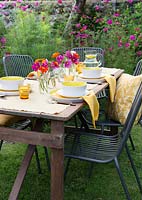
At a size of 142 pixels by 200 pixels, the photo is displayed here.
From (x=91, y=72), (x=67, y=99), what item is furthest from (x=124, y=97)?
(x=67, y=99)

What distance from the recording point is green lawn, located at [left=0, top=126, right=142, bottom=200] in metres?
2.72

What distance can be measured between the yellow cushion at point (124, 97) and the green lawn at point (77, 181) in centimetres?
50

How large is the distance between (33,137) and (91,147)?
0.57 meters

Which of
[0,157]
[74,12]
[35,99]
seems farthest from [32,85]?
[74,12]

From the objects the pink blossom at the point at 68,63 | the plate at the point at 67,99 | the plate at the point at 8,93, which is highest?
the pink blossom at the point at 68,63

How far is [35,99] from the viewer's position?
2.31m

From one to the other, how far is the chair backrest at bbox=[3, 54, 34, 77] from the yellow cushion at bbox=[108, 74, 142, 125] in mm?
1197

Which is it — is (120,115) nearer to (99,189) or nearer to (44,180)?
(99,189)

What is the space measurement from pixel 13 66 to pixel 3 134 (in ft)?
5.77

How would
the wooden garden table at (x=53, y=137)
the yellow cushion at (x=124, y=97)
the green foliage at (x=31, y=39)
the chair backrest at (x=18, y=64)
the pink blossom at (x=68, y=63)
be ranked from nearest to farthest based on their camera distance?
the wooden garden table at (x=53, y=137) < the pink blossom at (x=68, y=63) < the yellow cushion at (x=124, y=97) < the chair backrest at (x=18, y=64) < the green foliage at (x=31, y=39)

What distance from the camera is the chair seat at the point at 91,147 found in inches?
91.8

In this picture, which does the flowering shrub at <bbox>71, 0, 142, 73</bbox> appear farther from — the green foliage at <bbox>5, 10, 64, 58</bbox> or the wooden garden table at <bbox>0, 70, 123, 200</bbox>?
the wooden garden table at <bbox>0, 70, 123, 200</bbox>

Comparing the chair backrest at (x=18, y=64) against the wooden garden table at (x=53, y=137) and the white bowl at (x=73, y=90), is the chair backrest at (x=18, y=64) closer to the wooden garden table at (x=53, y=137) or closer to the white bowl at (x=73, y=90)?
the white bowl at (x=73, y=90)

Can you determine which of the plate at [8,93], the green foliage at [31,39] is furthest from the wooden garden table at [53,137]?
the green foliage at [31,39]
